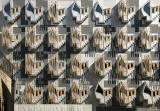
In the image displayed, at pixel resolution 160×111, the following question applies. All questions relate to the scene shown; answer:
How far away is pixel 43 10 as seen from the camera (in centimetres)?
1331

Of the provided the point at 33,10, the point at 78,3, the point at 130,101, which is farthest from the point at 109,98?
Result: the point at 33,10

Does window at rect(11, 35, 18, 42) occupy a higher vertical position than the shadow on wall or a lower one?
higher

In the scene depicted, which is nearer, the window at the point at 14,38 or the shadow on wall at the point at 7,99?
the shadow on wall at the point at 7,99

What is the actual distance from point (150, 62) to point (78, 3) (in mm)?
4832

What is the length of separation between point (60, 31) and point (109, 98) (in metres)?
4.32

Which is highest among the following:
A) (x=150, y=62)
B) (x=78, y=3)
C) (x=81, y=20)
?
(x=78, y=3)

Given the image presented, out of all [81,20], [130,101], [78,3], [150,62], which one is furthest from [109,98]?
[78,3]

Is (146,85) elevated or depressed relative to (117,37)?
depressed

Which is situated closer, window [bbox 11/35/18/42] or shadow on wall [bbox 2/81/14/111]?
shadow on wall [bbox 2/81/14/111]

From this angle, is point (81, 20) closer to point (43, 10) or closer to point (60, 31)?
point (60, 31)

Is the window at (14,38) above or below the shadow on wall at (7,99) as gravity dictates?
above

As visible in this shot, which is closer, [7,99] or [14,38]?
[7,99]

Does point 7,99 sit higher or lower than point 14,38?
lower

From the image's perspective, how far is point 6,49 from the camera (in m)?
13.2
